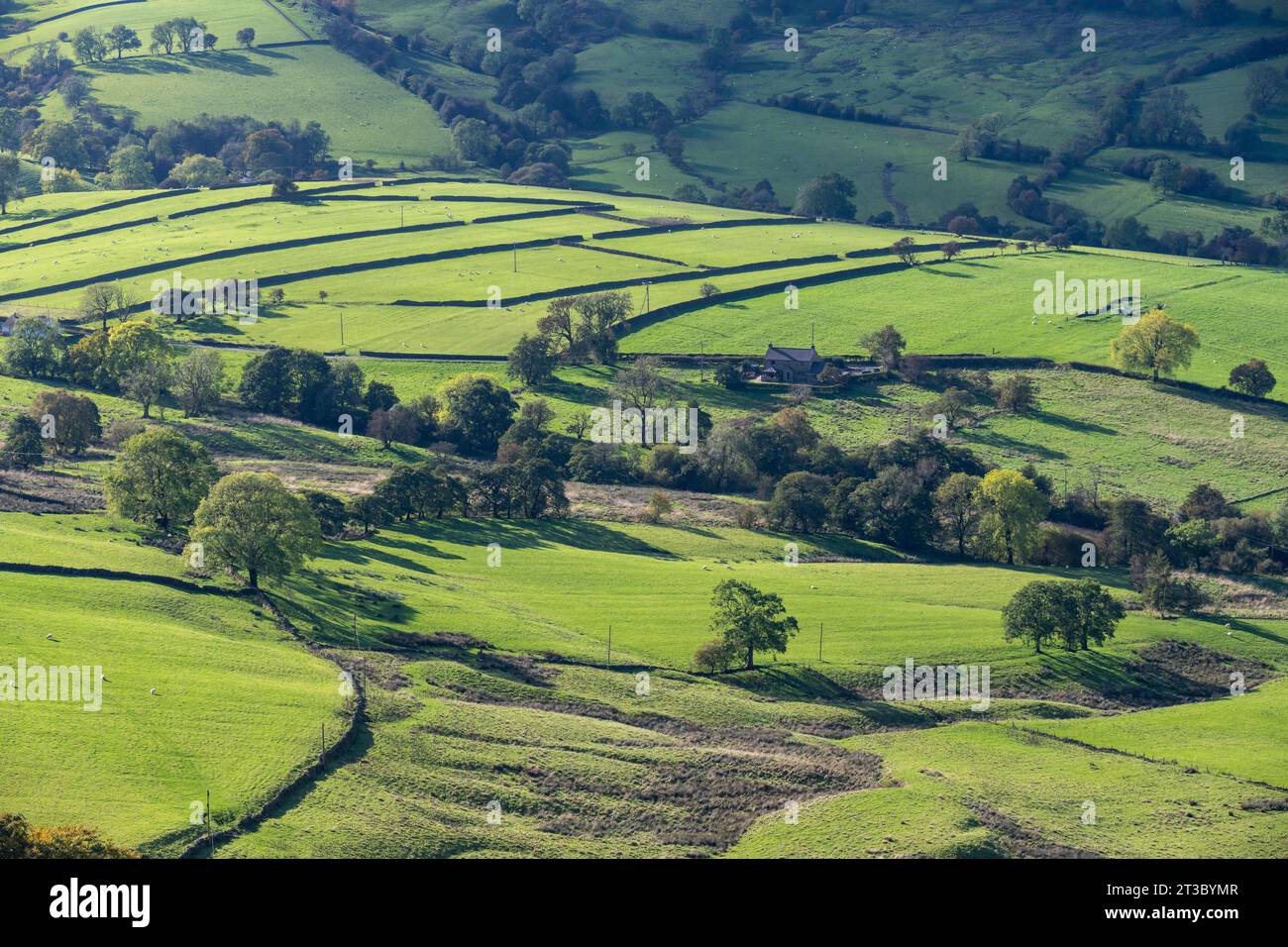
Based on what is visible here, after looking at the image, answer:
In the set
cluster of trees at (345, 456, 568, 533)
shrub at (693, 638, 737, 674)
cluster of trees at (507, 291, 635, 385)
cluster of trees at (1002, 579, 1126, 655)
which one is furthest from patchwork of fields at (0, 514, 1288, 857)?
cluster of trees at (507, 291, 635, 385)

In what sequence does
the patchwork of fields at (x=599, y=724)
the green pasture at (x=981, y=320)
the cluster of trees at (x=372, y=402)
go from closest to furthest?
the patchwork of fields at (x=599, y=724)
the cluster of trees at (x=372, y=402)
the green pasture at (x=981, y=320)

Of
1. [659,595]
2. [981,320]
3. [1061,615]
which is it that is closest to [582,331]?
[981,320]

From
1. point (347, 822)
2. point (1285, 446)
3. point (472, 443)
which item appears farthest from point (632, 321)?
point (347, 822)

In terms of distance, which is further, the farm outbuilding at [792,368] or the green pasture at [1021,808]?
the farm outbuilding at [792,368]

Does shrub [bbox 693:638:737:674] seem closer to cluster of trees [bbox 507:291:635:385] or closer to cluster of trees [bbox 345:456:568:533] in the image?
cluster of trees [bbox 345:456:568:533]

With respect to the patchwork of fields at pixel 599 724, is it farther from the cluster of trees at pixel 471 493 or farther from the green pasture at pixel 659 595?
the cluster of trees at pixel 471 493

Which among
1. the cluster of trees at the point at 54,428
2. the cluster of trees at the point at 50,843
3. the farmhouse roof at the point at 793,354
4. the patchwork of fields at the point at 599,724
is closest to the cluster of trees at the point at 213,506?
the patchwork of fields at the point at 599,724

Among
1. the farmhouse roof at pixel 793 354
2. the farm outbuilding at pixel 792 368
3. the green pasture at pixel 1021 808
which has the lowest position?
the green pasture at pixel 1021 808

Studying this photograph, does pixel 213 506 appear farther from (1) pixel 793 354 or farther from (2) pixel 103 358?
(1) pixel 793 354

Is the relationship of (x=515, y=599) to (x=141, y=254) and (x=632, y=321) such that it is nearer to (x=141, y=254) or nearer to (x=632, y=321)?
(x=632, y=321)
